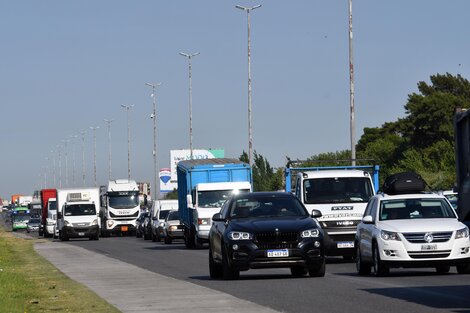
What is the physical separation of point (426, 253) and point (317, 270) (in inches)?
84.0

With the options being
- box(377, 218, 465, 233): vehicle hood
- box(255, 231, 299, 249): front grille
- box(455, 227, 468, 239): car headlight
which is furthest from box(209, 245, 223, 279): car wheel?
A: box(455, 227, 468, 239): car headlight

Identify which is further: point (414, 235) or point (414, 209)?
point (414, 209)

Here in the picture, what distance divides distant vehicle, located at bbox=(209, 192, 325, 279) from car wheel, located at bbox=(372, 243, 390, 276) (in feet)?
3.35

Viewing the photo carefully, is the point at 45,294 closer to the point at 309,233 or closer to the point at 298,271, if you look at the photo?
the point at 309,233

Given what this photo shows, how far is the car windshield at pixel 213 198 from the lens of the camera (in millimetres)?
49156

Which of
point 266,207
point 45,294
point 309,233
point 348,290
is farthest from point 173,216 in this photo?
point 348,290

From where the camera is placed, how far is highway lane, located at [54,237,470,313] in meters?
18.8

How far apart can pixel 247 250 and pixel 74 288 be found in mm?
3205

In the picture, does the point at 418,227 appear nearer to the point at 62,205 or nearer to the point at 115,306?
the point at 115,306

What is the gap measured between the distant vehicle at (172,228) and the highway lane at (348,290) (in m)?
31.2

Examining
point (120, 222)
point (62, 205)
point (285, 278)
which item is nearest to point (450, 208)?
point (285, 278)

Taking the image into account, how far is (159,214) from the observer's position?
71.4 metres

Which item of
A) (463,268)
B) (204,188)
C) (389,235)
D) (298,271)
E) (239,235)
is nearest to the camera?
(239,235)

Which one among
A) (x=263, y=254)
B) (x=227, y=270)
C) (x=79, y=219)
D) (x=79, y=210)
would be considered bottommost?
(x=227, y=270)
